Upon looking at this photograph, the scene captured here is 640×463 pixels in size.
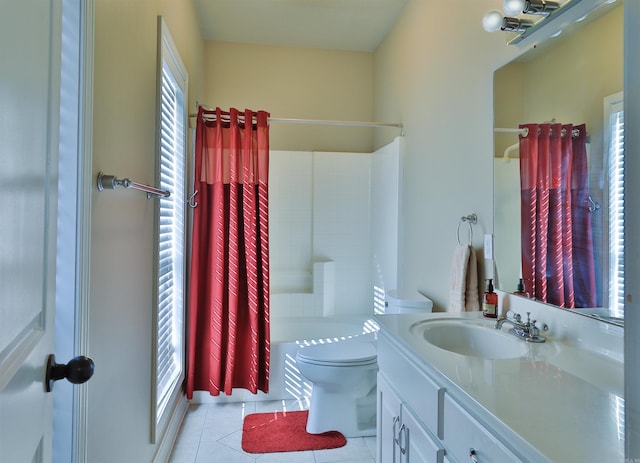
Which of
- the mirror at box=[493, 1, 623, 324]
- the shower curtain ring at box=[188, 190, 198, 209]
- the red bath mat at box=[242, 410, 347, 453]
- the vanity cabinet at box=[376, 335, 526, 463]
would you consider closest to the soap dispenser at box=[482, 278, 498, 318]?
the mirror at box=[493, 1, 623, 324]

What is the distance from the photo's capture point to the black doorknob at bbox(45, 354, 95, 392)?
2.27 ft

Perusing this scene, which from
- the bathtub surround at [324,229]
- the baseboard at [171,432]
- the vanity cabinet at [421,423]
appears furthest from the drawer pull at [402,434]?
the bathtub surround at [324,229]

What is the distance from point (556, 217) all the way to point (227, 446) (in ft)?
6.63

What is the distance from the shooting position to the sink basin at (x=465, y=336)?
139 cm

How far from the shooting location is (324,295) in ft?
11.0

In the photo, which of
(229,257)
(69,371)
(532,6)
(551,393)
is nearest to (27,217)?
(69,371)

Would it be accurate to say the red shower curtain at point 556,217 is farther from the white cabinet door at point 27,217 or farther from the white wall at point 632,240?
the white cabinet door at point 27,217

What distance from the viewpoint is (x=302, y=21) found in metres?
2.93

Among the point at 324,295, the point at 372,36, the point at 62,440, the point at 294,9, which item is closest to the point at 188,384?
the point at 324,295

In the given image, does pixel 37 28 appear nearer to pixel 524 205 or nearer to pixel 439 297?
pixel 524 205

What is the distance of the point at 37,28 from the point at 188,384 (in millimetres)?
2347

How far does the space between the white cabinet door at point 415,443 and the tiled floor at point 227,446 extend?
92 centimetres

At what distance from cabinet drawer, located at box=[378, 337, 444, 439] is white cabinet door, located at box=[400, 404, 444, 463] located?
0.03 meters

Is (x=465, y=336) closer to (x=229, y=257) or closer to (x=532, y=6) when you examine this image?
(x=532, y=6)
